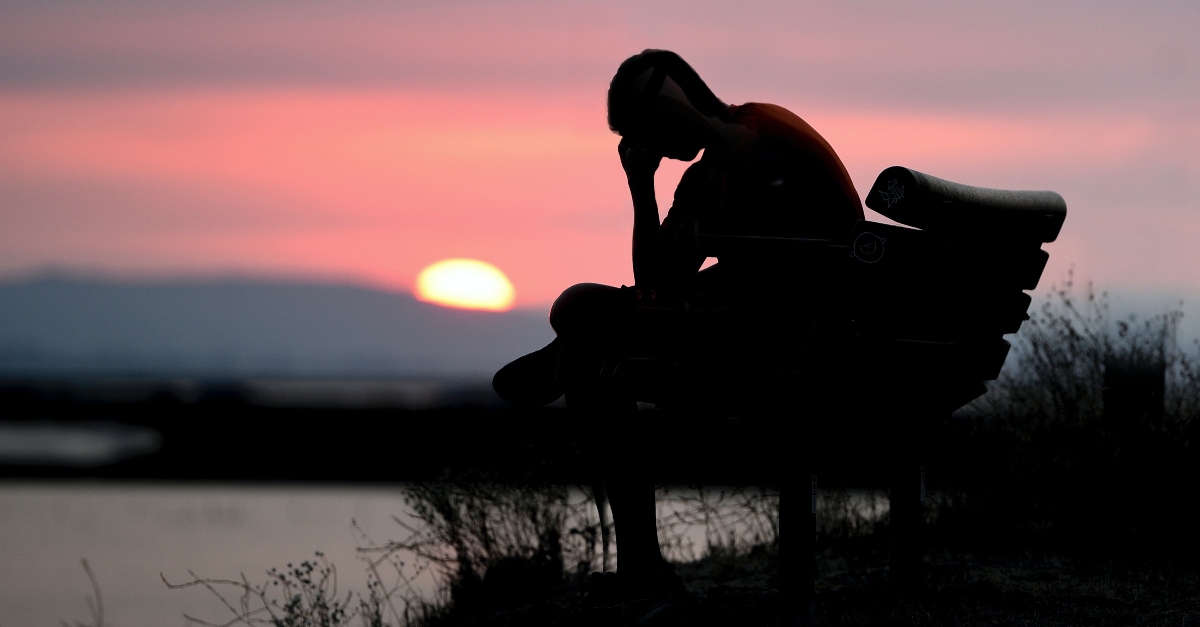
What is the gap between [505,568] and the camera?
763 centimetres

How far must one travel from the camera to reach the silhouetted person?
4379 mm

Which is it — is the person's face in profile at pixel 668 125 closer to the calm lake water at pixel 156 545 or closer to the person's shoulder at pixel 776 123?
the person's shoulder at pixel 776 123

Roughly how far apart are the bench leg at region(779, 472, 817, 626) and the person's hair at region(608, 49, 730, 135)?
1.35 m

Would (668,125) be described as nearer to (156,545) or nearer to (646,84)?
(646,84)

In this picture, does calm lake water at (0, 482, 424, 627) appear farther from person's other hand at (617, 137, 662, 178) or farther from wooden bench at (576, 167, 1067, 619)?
Result: person's other hand at (617, 137, 662, 178)

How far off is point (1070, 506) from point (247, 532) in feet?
37.5

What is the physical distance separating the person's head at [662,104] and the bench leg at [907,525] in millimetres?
1616

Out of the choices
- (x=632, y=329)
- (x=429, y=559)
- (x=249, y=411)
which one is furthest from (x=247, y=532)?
(x=249, y=411)

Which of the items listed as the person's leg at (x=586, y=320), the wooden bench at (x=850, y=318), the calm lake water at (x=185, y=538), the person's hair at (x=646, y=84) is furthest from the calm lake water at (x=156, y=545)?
the person's hair at (x=646, y=84)

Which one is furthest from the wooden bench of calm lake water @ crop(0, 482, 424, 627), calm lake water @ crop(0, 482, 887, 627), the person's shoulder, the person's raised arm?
calm lake water @ crop(0, 482, 424, 627)

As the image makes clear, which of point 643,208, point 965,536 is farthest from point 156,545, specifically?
point 643,208

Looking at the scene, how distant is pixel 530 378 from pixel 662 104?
1.15 m

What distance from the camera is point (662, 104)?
4.44m

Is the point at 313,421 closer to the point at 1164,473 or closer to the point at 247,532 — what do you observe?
the point at 247,532
